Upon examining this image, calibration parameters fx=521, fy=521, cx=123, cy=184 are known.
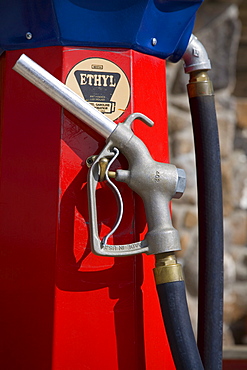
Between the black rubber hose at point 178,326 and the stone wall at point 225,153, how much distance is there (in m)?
0.86

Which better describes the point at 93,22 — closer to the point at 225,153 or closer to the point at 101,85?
the point at 101,85

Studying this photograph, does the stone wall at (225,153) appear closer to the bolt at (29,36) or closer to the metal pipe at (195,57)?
the metal pipe at (195,57)

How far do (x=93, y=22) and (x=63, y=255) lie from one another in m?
0.30

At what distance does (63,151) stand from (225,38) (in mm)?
1044

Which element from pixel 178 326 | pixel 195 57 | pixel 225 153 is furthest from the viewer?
pixel 225 153

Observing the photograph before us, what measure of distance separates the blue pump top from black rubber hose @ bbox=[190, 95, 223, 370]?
0.13m

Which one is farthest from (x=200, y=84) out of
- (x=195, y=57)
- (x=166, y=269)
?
(x=166, y=269)

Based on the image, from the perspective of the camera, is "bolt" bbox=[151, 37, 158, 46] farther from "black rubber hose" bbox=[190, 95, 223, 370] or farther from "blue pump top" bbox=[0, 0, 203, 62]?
"black rubber hose" bbox=[190, 95, 223, 370]

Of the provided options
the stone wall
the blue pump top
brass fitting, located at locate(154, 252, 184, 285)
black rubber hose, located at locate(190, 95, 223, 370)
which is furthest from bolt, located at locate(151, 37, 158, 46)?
the stone wall

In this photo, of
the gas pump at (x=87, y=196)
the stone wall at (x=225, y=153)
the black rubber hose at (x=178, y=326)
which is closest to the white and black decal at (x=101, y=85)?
the gas pump at (x=87, y=196)

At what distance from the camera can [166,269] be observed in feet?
2.08

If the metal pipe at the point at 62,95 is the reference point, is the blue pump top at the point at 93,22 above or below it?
above

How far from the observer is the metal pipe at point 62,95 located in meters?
0.65

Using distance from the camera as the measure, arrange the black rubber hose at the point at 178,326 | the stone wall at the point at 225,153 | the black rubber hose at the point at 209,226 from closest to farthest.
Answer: the black rubber hose at the point at 178,326
the black rubber hose at the point at 209,226
the stone wall at the point at 225,153
